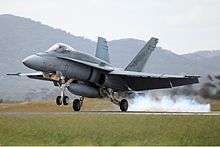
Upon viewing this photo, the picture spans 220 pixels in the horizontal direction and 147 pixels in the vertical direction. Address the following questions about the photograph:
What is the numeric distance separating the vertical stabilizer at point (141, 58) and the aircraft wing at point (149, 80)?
242cm

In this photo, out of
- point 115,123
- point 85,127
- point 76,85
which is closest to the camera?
point 85,127

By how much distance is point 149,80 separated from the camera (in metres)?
40.3

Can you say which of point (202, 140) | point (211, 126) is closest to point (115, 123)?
point (211, 126)

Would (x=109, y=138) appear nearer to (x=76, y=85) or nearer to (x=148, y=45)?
(x=76, y=85)

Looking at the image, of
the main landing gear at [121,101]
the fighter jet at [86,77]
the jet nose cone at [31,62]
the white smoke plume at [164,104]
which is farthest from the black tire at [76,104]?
the white smoke plume at [164,104]

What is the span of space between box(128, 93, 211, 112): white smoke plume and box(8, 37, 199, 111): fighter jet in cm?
293

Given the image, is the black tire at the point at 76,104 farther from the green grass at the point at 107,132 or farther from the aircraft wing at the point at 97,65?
the green grass at the point at 107,132

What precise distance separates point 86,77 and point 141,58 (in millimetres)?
8021

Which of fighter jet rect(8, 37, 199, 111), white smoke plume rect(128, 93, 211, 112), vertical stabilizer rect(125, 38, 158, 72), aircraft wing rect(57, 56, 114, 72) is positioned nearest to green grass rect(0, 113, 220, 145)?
fighter jet rect(8, 37, 199, 111)

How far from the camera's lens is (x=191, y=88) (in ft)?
143

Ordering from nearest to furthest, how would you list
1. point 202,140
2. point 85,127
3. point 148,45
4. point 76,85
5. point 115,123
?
point 202,140 < point 85,127 < point 115,123 < point 76,85 < point 148,45

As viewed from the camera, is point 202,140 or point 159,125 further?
point 159,125

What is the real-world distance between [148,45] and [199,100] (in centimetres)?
594

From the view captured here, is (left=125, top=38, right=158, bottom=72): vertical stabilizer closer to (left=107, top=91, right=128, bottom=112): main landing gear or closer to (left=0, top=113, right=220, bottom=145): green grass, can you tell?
(left=107, top=91, right=128, bottom=112): main landing gear
